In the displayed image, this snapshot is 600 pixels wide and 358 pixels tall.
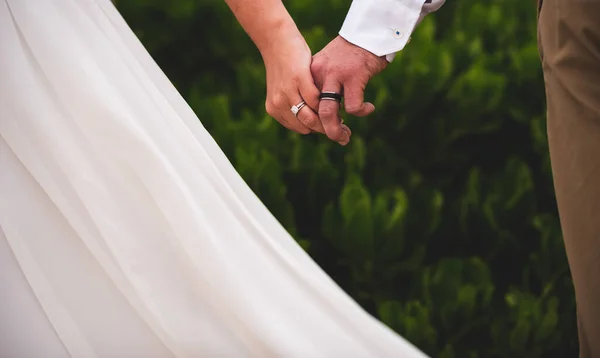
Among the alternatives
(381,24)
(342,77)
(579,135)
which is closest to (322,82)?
(342,77)

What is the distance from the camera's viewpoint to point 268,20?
68.2 inches

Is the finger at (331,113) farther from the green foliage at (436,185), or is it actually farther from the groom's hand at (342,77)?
the green foliage at (436,185)

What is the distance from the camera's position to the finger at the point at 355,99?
169 cm

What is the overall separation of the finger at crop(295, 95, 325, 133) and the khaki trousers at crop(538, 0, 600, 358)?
48 centimetres

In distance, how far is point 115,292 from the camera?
135 cm

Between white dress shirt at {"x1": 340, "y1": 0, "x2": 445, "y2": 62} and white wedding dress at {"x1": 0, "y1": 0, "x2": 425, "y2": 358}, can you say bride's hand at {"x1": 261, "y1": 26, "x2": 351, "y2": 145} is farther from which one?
white wedding dress at {"x1": 0, "y1": 0, "x2": 425, "y2": 358}

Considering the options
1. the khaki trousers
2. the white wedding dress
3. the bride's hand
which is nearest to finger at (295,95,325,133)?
the bride's hand

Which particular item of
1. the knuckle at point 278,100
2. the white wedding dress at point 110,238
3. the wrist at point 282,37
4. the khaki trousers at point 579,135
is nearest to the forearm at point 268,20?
the wrist at point 282,37

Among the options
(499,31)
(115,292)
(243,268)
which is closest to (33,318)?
(115,292)

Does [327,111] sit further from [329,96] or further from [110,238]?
[110,238]

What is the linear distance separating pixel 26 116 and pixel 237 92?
5.06 ft

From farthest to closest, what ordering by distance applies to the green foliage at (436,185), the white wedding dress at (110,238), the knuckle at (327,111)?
1. the green foliage at (436,185)
2. the knuckle at (327,111)
3. the white wedding dress at (110,238)

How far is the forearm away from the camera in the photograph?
68.1 inches

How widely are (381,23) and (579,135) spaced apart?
1.66ft
